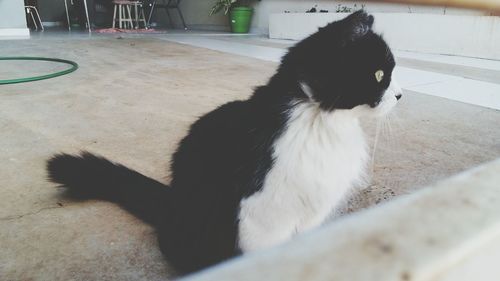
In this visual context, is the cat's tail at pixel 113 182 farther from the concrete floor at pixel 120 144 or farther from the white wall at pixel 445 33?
the white wall at pixel 445 33

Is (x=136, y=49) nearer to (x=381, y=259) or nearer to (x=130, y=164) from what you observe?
(x=130, y=164)

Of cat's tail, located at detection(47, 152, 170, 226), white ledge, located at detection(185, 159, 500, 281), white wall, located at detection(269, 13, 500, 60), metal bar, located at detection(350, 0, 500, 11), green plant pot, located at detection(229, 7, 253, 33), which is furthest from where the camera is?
green plant pot, located at detection(229, 7, 253, 33)

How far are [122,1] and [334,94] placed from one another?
24.9ft

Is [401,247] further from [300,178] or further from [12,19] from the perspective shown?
[12,19]

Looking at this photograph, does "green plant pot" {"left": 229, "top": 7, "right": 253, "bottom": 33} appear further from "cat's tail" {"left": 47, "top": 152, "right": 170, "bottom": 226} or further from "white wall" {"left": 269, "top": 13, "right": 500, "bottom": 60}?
"cat's tail" {"left": 47, "top": 152, "right": 170, "bottom": 226}

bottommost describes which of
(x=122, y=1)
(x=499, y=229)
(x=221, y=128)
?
(x=221, y=128)

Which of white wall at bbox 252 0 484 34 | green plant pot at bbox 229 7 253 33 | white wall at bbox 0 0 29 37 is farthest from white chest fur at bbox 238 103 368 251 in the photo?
green plant pot at bbox 229 7 253 33

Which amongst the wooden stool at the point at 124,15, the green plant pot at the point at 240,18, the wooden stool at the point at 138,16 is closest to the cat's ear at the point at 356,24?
the green plant pot at the point at 240,18

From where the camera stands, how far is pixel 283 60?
2.97ft

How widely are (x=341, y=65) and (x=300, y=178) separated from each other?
0.86ft

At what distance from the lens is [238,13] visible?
7.11m

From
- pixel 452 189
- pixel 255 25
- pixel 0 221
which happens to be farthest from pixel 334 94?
pixel 255 25

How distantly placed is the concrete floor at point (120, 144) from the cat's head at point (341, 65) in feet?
1.37

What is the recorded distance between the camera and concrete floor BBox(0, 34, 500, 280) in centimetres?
86
